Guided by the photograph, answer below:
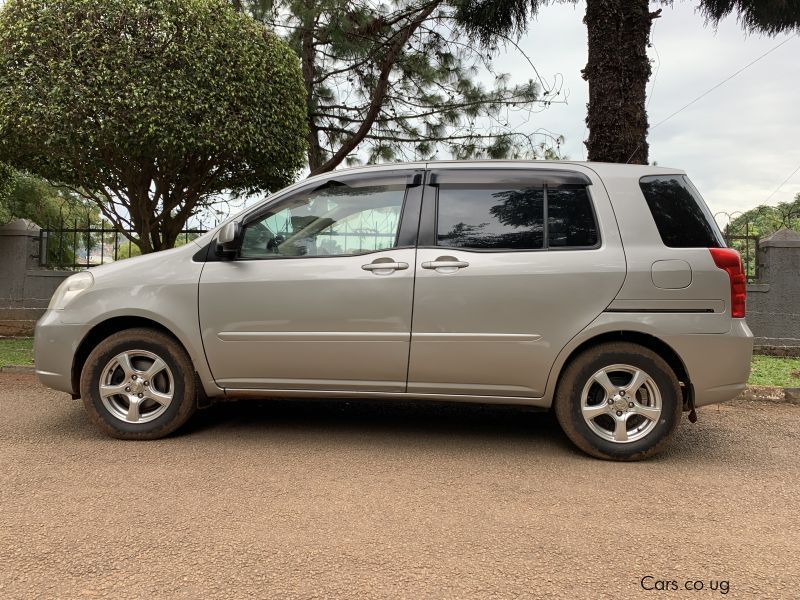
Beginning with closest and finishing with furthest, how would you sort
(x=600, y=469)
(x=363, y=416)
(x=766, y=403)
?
(x=600, y=469) → (x=363, y=416) → (x=766, y=403)

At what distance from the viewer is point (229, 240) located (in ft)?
13.4

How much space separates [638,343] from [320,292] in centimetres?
→ 203

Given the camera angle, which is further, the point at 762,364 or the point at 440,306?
the point at 762,364

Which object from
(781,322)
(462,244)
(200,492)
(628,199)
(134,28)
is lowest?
(200,492)

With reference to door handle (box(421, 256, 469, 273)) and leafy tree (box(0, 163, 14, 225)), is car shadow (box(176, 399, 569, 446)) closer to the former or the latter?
door handle (box(421, 256, 469, 273))

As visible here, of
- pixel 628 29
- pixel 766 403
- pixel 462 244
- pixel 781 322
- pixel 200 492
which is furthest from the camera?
pixel 781 322

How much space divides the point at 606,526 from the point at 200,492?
2036mm

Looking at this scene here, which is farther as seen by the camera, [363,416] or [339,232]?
[363,416]

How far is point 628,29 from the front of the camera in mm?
7004

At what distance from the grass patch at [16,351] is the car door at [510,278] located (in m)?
5.47

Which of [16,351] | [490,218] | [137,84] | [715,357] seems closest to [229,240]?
[490,218]

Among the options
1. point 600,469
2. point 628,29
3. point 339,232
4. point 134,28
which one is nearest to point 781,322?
point 628,29

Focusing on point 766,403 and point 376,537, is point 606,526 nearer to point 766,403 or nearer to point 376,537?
point 376,537

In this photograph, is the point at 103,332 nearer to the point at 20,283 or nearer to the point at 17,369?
the point at 17,369
